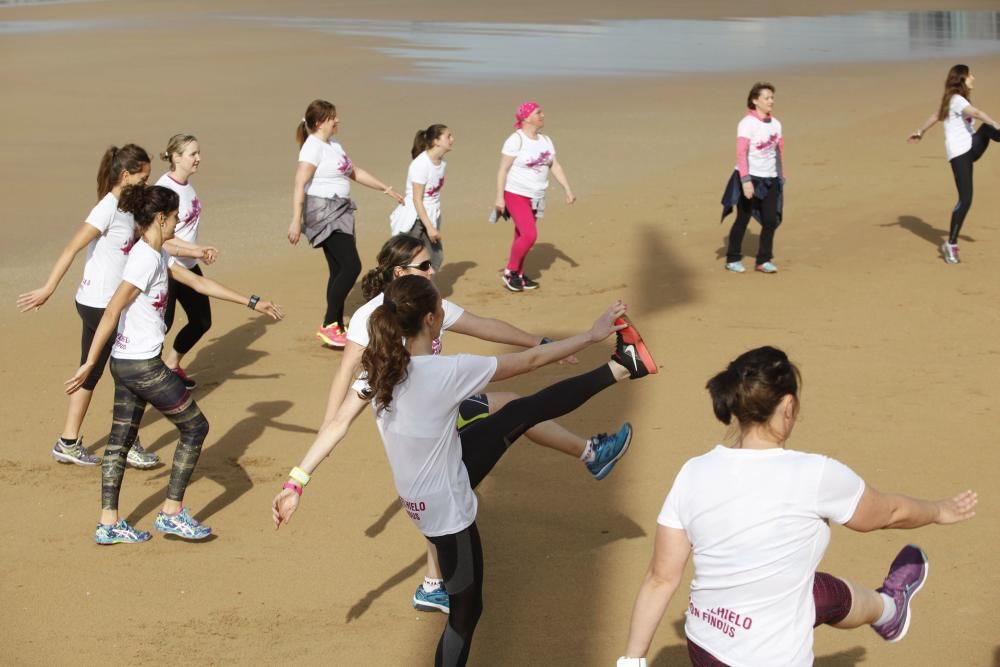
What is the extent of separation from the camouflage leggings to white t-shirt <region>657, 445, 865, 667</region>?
3.35 meters

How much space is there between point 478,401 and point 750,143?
20.4 feet

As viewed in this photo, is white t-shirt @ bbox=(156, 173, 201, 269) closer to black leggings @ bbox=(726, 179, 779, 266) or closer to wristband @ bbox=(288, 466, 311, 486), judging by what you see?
wristband @ bbox=(288, 466, 311, 486)

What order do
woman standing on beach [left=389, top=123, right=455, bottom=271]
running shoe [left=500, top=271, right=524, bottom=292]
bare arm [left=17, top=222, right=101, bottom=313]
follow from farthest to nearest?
running shoe [left=500, top=271, right=524, bottom=292]
woman standing on beach [left=389, top=123, right=455, bottom=271]
bare arm [left=17, top=222, right=101, bottom=313]

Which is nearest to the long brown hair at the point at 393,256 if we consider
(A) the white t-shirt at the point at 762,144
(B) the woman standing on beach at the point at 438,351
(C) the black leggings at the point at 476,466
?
(B) the woman standing on beach at the point at 438,351

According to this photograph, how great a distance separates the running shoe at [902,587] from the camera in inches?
164

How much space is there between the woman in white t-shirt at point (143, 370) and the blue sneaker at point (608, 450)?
1878 mm

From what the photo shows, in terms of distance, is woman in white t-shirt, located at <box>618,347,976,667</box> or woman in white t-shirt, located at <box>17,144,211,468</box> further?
woman in white t-shirt, located at <box>17,144,211,468</box>

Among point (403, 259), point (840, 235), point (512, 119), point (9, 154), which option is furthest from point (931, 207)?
point (9, 154)

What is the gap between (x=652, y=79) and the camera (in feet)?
81.9

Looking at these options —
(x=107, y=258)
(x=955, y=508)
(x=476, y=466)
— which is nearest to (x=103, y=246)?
(x=107, y=258)

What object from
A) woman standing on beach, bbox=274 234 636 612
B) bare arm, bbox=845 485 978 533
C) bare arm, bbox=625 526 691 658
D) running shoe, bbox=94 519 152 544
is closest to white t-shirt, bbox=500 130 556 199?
woman standing on beach, bbox=274 234 636 612

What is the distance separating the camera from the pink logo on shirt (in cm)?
1107

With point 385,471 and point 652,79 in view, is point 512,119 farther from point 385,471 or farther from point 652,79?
point 385,471

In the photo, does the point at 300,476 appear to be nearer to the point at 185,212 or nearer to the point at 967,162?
the point at 185,212
